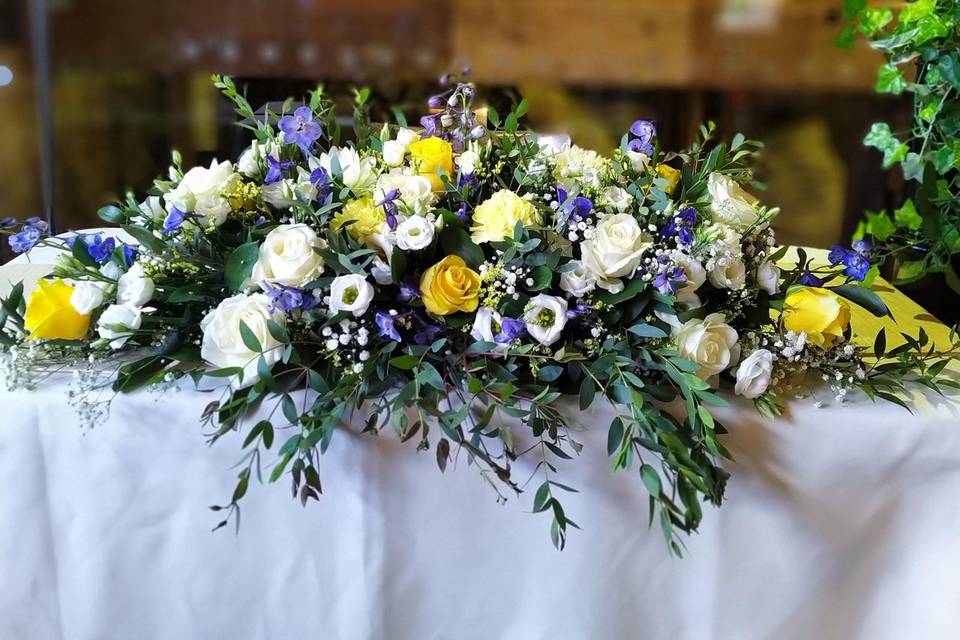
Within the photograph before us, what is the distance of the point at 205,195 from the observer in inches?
30.9

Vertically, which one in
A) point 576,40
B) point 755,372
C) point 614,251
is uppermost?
point 576,40

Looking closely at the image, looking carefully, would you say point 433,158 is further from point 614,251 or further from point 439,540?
point 439,540

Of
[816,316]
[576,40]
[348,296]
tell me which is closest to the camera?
[348,296]

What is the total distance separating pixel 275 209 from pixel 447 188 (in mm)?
177

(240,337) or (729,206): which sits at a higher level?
(729,206)

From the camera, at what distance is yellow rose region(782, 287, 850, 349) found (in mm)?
833

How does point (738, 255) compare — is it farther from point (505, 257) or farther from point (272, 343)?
point (272, 343)

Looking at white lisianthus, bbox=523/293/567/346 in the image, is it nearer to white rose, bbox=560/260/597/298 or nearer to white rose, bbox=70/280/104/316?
white rose, bbox=560/260/597/298

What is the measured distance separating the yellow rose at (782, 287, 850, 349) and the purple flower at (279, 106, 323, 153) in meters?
0.51

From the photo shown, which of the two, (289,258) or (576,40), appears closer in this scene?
(289,258)

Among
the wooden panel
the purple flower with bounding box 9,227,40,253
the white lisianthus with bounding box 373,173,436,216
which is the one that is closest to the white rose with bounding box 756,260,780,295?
the white lisianthus with bounding box 373,173,436,216

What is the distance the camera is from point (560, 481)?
0.80m

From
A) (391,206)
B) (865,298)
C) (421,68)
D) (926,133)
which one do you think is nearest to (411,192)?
(391,206)

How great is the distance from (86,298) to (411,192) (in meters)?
0.33
